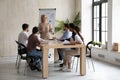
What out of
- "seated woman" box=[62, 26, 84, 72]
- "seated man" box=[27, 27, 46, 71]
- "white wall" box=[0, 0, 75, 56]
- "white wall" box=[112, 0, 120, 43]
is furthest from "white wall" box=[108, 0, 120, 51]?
"white wall" box=[0, 0, 75, 56]

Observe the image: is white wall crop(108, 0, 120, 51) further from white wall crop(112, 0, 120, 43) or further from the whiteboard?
the whiteboard

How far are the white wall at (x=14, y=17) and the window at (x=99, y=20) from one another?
1.65m

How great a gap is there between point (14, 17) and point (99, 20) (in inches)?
124

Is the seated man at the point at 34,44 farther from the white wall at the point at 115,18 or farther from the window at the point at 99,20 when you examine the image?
the window at the point at 99,20

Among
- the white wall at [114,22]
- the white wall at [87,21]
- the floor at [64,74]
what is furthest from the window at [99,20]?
the floor at [64,74]

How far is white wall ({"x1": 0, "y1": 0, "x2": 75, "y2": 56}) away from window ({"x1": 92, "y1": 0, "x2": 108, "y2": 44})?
1.65 m

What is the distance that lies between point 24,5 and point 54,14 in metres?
1.19

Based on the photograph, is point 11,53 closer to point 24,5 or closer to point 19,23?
point 19,23

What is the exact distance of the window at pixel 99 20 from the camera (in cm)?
789

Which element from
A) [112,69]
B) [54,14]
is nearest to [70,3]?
[54,14]

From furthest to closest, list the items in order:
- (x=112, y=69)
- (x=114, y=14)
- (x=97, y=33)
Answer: (x=97, y=33) → (x=114, y=14) → (x=112, y=69)

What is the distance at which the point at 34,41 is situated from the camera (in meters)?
5.50

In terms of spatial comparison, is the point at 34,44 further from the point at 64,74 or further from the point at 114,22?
the point at 114,22

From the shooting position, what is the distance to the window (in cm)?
789
